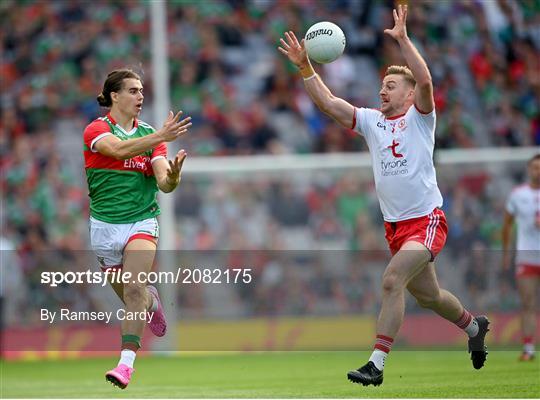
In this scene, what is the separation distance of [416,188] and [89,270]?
9.26m

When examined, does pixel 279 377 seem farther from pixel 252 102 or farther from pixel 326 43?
pixel 252 102

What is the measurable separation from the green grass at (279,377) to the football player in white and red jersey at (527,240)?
749 millimetres

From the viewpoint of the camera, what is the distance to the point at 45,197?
65.6 ft

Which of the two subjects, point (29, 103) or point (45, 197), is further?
point (29, 103)

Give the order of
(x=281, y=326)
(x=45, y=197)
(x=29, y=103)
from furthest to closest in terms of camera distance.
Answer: (x=29, y=103)
(x=45, y=197)
(x=281, y=326)

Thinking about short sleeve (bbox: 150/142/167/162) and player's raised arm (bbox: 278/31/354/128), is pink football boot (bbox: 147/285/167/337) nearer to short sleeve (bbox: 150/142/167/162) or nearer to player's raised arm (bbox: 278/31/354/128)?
short sleeve (bbox: 150/142/167/162)

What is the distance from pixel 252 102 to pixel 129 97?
1156cm

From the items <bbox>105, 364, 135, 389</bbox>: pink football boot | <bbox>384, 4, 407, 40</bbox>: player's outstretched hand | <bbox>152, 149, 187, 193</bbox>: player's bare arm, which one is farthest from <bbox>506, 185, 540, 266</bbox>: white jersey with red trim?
<bbox>105, 364, 135, 389</bbox>: pink football boot

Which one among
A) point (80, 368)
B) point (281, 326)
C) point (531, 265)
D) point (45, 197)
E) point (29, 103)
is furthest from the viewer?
point (29, 103)

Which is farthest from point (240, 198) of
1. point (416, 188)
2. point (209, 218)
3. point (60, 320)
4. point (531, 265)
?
point (416, 188)

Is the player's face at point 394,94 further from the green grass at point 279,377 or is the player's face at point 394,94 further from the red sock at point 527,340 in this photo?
the red sock at point 527,340

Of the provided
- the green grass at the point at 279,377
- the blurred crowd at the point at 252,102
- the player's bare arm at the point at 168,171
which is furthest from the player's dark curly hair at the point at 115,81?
the blurred crowd at the point at 252,102

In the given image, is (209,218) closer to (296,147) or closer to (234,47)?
(296,147)

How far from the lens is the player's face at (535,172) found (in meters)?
14.2
